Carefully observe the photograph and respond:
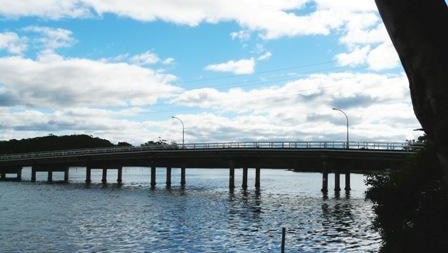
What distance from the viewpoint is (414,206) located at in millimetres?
21516

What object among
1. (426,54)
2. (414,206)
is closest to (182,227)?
(414,206)

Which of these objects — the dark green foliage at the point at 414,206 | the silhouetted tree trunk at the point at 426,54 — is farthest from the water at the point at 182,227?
the silhouetted tree trunk at the point at 426,54

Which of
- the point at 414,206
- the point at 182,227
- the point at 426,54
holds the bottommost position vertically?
the point at 182,227

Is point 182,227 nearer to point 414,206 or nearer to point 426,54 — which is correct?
point 414,206

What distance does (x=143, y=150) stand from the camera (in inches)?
4360

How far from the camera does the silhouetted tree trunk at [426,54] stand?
13.4 feet

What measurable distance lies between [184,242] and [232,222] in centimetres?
1127

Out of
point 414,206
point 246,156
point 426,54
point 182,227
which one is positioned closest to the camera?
point 426,54

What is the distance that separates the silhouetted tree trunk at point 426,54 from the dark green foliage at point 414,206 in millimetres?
14927

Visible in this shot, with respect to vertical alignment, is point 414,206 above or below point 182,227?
above

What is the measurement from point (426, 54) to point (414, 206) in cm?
1904

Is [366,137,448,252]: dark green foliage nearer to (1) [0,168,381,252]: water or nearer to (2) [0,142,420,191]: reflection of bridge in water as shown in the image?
(1) [0,168,381,252]: water

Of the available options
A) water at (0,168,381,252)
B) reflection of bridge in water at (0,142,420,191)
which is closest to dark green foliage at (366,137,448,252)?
water at (0,168,381,252)

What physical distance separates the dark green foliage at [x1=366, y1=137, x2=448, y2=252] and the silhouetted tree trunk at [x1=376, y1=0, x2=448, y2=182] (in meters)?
14.9
